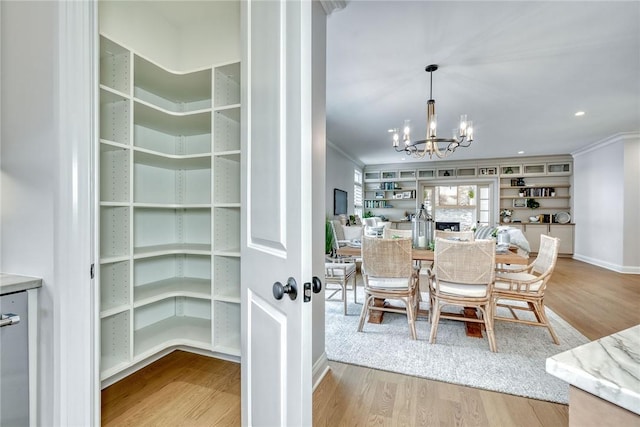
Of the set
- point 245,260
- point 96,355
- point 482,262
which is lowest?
point 96,355

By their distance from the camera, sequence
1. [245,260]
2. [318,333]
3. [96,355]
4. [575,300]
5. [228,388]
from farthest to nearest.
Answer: [575,300]
[318,333]
[228,388]
[96,355]
[245,260]

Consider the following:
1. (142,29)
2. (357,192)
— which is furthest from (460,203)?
(142,29)

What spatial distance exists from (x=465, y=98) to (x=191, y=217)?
3.84 meters

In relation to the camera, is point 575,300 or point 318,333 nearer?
point 318,333

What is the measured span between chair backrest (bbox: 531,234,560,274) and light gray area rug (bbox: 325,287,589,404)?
2.09 feet

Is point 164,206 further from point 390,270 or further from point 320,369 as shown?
point 390,270

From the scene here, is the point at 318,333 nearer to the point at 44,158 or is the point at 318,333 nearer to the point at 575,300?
the point at 44,158

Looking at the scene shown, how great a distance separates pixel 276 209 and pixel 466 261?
1.98 metres

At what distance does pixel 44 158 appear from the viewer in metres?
1.26

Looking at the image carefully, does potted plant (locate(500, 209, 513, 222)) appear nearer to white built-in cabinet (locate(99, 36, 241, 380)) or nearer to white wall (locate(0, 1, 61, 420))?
white built-in cabinet (locate(99, 36, 241, 380))

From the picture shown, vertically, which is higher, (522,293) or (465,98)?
(465,98)

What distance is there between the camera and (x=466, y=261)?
2.36 metres

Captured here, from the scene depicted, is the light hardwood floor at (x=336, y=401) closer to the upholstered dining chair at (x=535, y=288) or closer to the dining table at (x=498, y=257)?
the upholstered dining chair at (x=535, y=288)

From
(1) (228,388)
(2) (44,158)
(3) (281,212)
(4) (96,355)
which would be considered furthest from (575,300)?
(2) (44,158)
